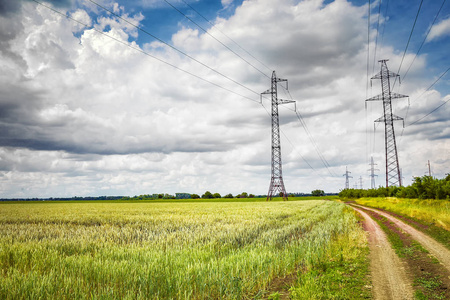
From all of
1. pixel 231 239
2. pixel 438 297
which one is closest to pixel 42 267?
pixel 231 239

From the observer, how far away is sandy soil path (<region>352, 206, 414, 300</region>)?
20.3ft

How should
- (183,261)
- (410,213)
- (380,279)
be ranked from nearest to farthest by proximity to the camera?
(380,279), (183,261), (410,213)

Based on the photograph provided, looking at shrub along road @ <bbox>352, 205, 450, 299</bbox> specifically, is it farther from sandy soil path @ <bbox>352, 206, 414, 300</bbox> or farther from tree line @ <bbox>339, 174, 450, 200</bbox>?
tree line @ <bbox>339, 174, 450, 200</bbox>

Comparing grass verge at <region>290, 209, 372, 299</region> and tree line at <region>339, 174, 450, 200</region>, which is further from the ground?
tree line at <region>339, 174, 450, 200</region>

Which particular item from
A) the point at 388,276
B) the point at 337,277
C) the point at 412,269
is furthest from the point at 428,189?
the point at 337,277

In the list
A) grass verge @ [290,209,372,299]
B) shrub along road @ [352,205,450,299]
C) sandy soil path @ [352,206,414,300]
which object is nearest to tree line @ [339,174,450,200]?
shrub along road @ [352,205,450,299]

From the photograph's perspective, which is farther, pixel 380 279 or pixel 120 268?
pixel 380 279

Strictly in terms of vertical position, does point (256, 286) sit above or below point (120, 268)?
below

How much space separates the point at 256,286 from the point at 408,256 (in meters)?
7.28

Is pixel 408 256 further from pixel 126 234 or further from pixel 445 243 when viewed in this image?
pixel 126 234

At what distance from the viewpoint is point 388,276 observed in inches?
298

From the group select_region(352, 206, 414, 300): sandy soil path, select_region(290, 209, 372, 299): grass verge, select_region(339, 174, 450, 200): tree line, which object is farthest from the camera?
select_region(339, 174, 450, 200): tree line

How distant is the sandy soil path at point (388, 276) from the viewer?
20.3 ft

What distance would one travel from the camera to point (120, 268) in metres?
6.62
